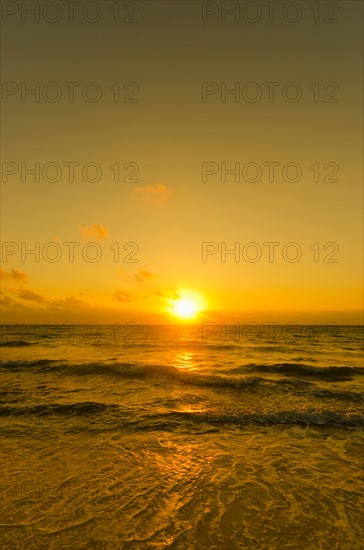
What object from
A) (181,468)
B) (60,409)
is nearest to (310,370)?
(60,409)

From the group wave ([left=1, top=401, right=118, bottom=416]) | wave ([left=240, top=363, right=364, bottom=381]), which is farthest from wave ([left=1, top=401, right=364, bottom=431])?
wave ([left=240, top=363, right=364, bottom=381])

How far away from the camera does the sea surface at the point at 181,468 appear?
546cm

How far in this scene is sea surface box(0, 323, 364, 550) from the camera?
215 inches

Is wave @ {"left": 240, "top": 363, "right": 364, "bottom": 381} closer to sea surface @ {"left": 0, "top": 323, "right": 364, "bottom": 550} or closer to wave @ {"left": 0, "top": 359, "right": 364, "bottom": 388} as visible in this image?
wave @ {"left": 0, "top": 359, "right": 364, "bottom": 388}

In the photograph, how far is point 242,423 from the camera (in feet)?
37.3

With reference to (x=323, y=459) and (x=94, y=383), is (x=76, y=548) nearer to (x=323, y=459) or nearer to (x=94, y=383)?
(x=323, y=459)

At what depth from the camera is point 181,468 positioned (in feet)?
25.6

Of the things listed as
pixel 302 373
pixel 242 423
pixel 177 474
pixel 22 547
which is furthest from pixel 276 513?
pixel 302 373

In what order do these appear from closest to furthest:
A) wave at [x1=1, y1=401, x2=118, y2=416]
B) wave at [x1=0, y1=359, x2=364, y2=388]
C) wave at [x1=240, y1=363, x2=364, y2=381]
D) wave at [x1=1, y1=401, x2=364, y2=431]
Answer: wave at [x1=1, y1=401, x2=364, y2=431] < wave at [x1=1, y1=401, x2=118, y2=416] < wave at [x1=0, y1=359, x2=364, y2=388] < wave at [x1=240, y1=363, x2=364, y2=381]

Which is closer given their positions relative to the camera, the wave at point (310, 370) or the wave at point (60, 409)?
the wave at point (60, 409)

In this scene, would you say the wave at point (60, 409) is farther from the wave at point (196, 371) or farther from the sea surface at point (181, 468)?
the wave at point (196, 371)

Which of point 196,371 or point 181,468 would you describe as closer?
point 181,468

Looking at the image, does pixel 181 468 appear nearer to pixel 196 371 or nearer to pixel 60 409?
pixel 60 409

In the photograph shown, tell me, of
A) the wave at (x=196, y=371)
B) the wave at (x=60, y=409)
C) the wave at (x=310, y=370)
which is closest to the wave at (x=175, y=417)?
the wave at (x=60, y=409)
